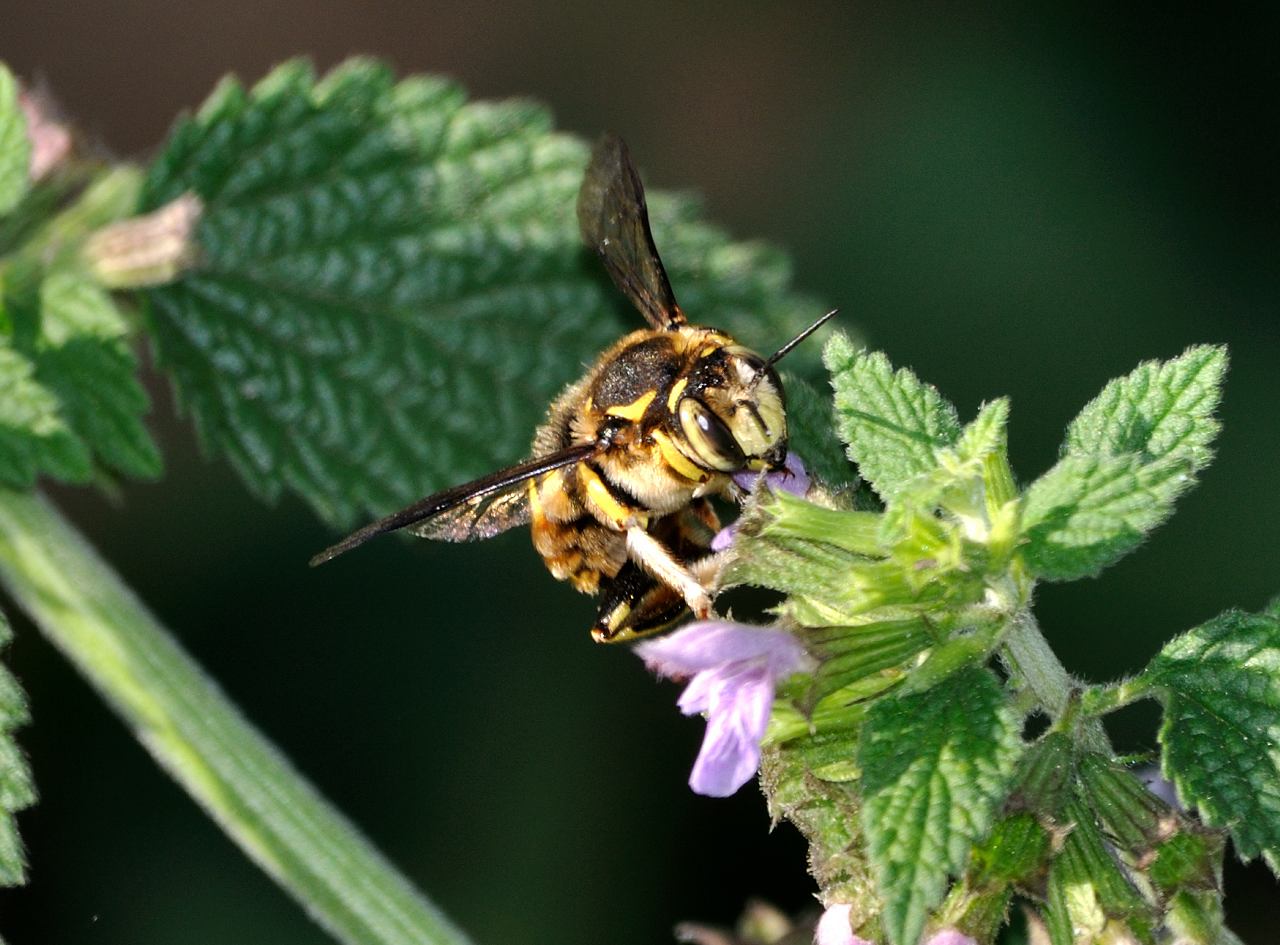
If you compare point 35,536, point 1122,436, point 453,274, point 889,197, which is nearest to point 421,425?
point 453,274

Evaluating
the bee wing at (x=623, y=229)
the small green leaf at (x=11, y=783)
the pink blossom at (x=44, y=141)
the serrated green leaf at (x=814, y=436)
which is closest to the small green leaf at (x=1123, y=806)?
the serrated green leaf at (x=814, y=436)

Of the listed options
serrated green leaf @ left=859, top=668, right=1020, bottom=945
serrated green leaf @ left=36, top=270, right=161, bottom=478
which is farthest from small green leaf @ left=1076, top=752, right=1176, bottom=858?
serrated green leaf @ left=36, top=270, right=161, bottom=478

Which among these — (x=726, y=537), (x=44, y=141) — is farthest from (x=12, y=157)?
(x=726, y=537)

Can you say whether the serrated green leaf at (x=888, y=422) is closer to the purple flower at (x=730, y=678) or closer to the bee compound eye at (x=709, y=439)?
the bee compound eye at (x=709, y=439)

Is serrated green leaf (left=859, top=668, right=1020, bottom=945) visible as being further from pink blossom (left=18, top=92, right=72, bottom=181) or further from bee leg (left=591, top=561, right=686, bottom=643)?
pink blossom (left=18, top=92, right=72, bottom=181)

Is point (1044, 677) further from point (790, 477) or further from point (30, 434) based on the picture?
point (30, 434)

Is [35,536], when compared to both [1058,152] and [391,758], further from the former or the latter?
[1058,152]
